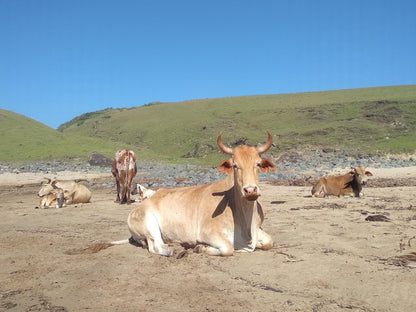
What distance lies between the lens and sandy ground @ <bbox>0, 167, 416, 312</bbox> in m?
4.44

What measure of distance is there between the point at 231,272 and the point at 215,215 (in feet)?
4.83

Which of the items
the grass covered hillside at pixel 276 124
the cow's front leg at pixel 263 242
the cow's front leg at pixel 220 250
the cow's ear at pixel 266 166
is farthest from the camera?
the grass covered hillside at pixel 276 124

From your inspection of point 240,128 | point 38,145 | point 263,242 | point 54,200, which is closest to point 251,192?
point 263,242

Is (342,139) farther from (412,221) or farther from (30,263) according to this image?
(30,263)

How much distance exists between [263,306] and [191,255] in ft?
8.02

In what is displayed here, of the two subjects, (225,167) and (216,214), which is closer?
(225,167)

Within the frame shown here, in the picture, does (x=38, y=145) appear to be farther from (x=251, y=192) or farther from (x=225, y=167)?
(x=251, y=192)

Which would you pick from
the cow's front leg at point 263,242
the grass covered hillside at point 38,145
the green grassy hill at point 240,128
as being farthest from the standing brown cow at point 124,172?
the grass covered hillside at point 38,145

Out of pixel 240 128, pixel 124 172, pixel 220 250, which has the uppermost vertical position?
pixel 240 128

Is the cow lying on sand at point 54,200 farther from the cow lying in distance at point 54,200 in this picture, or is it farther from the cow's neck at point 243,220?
the cow's neck at point 243,220

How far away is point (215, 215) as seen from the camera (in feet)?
22.7

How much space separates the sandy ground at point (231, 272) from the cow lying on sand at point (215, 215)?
0.25 meters

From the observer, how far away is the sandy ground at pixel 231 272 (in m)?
4.44

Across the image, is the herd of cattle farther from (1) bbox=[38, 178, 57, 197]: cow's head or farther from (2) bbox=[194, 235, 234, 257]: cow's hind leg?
(1) bbox=[38, 178, 57, 197]: cow's head
